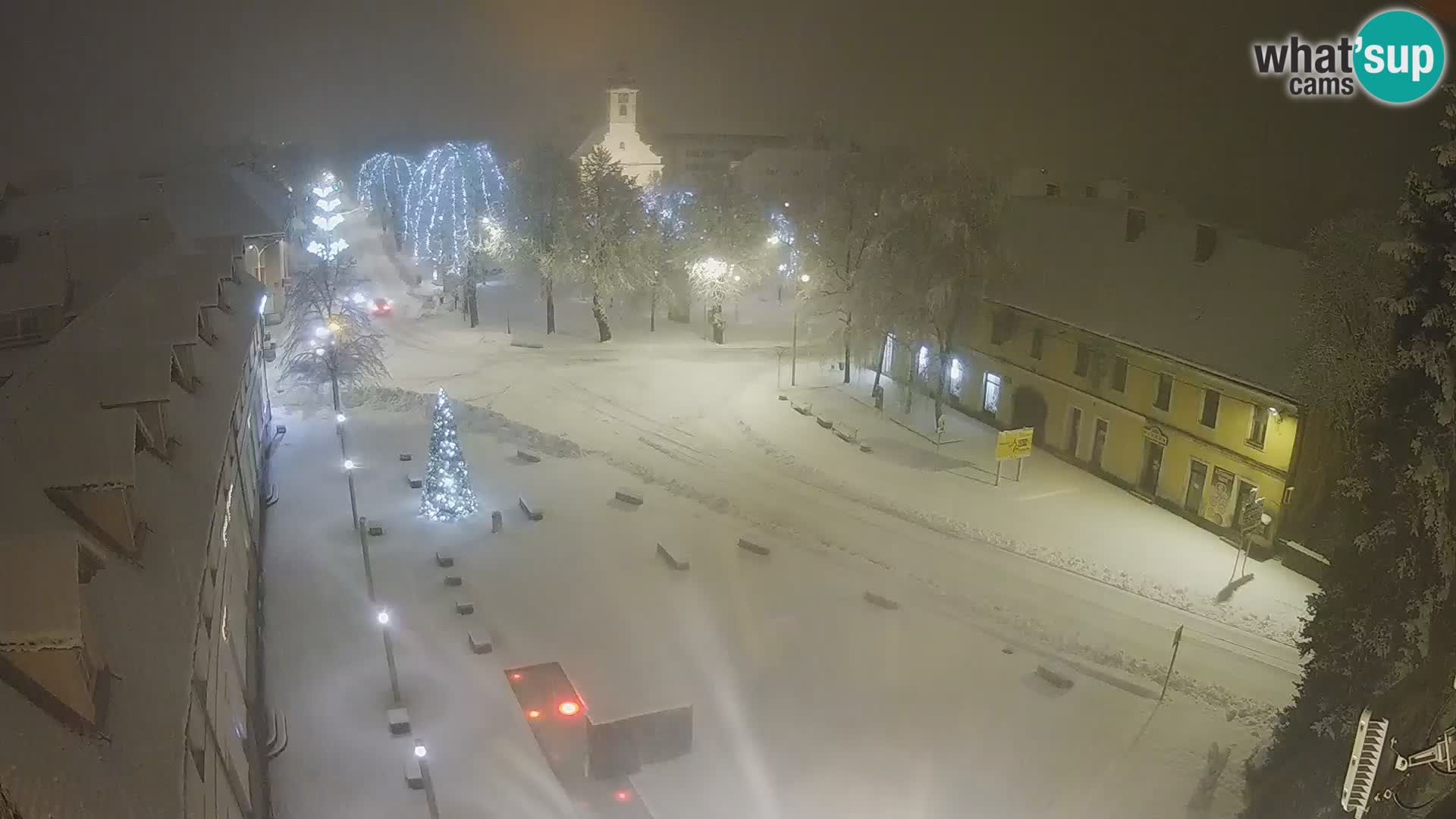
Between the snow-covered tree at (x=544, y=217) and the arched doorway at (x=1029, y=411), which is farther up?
the snow-covered tree at (x=544, y=217)

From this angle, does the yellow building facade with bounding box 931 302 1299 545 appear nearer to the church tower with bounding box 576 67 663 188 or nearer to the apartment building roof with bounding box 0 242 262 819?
the apartment building roof with bounding box 0 242 262 819

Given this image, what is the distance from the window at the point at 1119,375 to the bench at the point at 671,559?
633 inches

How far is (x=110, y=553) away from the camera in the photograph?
973cm

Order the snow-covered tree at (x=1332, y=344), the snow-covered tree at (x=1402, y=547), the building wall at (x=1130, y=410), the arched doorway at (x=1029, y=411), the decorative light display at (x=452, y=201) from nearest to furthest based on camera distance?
the snow-covered tree at (x=1402, y=547) → the snow-covered tree at (x=1332, y=344) → the building wall at (x=1130, y=410) → the arched doorway at (x=1029, y=411) → the decorative light display at (x=452, y=201)

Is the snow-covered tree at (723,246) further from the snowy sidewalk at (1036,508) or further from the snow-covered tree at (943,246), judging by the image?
the snow-covered tree at (943,246)

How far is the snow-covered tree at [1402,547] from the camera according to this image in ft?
41.1

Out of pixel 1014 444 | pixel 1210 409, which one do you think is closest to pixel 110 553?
pixel 1014 444

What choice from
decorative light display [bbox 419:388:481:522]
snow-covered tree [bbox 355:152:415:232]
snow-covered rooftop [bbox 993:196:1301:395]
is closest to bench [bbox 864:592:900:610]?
decorative light display [bbox 419:388:481:522]

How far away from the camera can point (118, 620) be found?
8.79 meters

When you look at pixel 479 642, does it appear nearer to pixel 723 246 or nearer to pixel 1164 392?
pixel 1164 392

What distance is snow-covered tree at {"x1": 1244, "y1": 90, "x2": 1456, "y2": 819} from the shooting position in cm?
1252

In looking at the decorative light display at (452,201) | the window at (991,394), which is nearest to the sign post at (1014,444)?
the window at (991,394)

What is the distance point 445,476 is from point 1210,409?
22.2 m

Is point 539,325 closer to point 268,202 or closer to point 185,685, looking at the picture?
point 268,202
